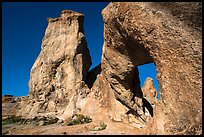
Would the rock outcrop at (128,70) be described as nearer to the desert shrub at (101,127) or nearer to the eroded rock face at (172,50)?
the eroded rock face at (172,50)

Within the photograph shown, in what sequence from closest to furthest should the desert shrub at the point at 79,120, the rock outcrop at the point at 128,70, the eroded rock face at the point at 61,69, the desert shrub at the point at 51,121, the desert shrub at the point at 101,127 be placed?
the rock outcrop at the point at 128,70
the desert shrub at the point at 101,127
the desert shrub at the point at 79,120
the desert shrub at the point at 51,121
the eroded rock face at the point at 61,69

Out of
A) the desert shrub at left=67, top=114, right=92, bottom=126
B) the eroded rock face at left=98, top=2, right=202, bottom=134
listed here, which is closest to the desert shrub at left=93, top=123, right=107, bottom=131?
the desert shrub at left=67, top=114, right=92, bottom=126

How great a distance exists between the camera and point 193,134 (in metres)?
9.50

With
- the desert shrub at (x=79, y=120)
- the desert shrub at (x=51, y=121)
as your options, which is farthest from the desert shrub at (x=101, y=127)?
the desert shrub at (x=51, y=121)

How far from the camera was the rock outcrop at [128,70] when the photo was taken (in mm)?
10281

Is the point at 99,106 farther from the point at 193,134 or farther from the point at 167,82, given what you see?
the point at 193,134

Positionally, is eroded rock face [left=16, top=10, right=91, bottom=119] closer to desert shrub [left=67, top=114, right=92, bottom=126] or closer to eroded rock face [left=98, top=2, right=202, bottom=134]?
desert shrub [left=67, top=114, right=92, bottom=126]

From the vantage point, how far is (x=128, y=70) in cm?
1791

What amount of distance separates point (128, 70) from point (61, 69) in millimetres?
9687

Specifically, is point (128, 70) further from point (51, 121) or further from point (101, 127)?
point (51, 121)

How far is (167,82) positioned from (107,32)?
7.26 m

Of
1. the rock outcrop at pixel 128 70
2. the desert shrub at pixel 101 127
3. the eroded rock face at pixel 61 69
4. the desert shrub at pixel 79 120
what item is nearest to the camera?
the rock outcrop at pixel 128 70

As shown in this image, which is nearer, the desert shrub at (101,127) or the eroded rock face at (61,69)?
the desert shrub at (101,127)

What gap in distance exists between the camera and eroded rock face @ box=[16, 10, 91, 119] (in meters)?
24.0
